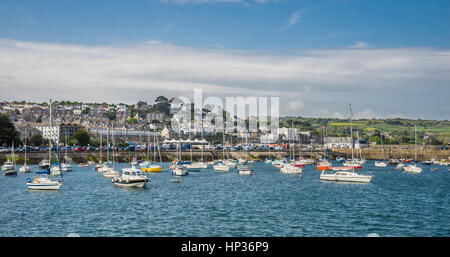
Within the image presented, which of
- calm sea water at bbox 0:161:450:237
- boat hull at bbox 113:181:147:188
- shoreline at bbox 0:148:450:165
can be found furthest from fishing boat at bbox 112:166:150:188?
shoreline at bbox 0:148:450:165

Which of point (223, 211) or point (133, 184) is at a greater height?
point (133, 184)

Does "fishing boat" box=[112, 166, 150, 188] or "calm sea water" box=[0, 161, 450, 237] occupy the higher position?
"fishing boat" box=[112, 166, 150, 188]

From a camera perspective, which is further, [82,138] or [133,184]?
[82,138]

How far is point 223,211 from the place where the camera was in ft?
85.1

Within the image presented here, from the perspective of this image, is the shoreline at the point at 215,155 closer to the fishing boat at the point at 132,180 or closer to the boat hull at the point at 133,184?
the fishing boat at the point at 132,180

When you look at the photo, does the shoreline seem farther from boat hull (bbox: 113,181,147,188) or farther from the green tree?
boat hull (bbox: 113,181,147,188)

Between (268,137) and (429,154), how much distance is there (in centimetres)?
7666

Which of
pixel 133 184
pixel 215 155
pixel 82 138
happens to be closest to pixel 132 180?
pixel 133 184

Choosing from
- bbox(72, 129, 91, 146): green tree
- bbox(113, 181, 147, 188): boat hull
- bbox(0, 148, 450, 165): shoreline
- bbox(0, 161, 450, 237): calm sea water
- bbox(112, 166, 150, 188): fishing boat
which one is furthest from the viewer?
bbox(72, 129, 91, 146): green tree

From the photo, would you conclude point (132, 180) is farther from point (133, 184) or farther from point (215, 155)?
point (215, 155)

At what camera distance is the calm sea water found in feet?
67.1
